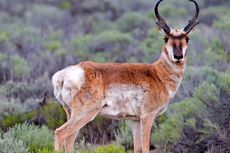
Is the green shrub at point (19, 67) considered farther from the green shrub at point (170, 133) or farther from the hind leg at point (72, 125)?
the hind leg at point (72, 125)

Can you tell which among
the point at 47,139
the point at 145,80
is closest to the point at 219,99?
the point at 145,80

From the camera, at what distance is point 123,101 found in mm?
8875

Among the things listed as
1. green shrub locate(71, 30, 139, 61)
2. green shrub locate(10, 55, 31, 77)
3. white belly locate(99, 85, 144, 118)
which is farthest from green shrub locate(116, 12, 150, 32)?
white belly locate(99, 85, 144, 118)

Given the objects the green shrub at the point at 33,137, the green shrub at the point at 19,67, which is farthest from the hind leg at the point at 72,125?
the green shrub at the point at 19,67

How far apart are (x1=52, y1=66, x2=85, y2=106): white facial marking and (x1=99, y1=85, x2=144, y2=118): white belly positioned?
1.46 ft

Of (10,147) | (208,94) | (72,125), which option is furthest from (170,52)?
(10,147)

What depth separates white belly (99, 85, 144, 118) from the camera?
880cm

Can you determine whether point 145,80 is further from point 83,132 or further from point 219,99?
point 83,132

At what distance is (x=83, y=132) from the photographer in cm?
1190

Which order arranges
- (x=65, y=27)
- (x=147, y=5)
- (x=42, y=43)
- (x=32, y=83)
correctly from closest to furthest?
(x=32, y=83) → (x=42, y=43) → (x=65, y=27) → (x=147, y=5)

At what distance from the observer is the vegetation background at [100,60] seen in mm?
10398

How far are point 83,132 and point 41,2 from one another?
70.5 ft

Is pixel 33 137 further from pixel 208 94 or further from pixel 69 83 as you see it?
pixel 208 94

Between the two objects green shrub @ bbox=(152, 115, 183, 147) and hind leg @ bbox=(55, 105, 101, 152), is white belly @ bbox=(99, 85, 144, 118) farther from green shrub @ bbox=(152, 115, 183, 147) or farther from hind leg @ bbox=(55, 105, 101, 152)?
green shrub @ bbox=(152, 115, 183, 147)
